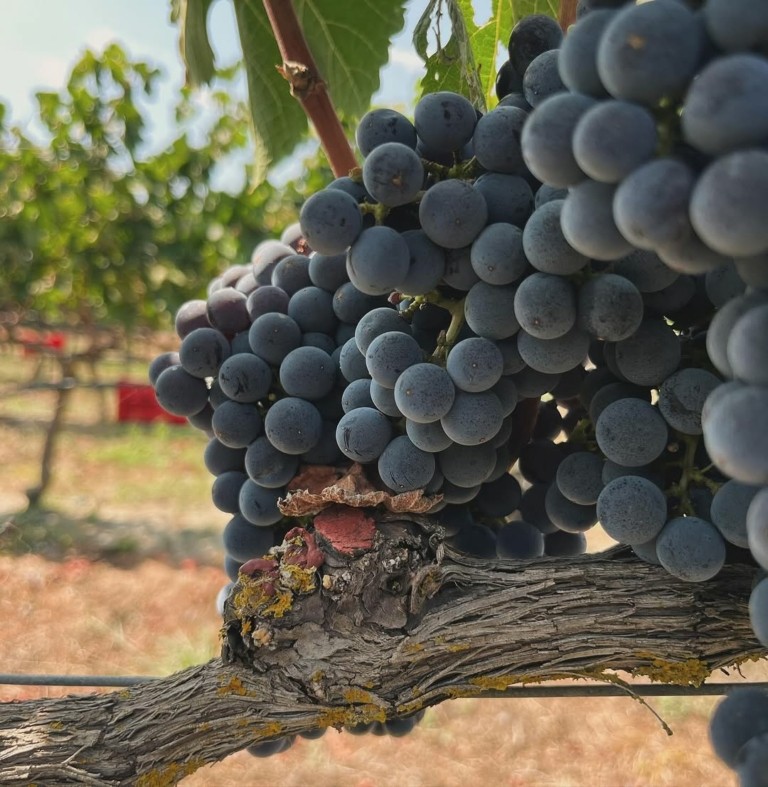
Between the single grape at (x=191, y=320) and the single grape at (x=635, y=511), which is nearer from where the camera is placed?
the single grape at (x=635, y=511)

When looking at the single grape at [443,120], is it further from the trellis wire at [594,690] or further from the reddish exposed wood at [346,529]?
the trellis wire at [594,690]

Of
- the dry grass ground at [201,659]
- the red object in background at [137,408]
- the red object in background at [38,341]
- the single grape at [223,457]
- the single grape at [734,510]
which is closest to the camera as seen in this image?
the single grape at [734,510]

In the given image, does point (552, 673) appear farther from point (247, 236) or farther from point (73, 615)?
point (247, 236)

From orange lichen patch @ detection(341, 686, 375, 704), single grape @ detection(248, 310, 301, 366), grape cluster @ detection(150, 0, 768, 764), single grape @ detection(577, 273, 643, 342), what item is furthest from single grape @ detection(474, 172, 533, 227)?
orange lichen patch @ detection(341, 686, 375, 704)

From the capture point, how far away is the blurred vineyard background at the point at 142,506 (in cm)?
251

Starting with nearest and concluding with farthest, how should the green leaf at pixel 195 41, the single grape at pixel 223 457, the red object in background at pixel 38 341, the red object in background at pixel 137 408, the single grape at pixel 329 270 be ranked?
the single grape at pixel 329 270 < the single grape at pixel 223 457 < the green leaf at pixel 195 41 < the red object in background at pixel 38 341 < the red object in background at pixel 137 408

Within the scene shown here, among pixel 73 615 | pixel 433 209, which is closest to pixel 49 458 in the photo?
pixel 73 615

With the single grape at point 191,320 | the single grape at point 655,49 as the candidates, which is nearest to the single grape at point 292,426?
the single grape at point 191,320

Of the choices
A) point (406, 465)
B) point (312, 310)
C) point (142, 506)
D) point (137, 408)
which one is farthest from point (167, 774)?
point (137, 408)

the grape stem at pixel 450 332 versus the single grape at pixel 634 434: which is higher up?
the grape stem at pixel 450 332

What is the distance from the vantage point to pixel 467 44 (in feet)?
3.15

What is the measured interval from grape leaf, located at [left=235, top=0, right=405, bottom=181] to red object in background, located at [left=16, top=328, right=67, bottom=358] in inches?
197

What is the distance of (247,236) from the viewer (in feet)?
19.2

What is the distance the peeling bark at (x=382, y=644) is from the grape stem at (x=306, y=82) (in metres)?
0.56
